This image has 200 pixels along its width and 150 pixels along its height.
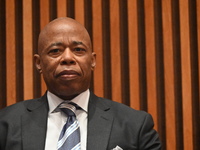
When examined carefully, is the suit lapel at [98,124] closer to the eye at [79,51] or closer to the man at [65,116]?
the man at [65,116]

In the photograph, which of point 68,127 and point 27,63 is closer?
point 68,127

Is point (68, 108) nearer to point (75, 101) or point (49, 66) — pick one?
point (75, 101)

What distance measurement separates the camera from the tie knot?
1526 mm

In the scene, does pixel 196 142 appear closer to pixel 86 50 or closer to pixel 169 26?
pixel 169 26

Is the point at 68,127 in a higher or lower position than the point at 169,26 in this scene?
lower

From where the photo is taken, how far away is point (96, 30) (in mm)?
2223

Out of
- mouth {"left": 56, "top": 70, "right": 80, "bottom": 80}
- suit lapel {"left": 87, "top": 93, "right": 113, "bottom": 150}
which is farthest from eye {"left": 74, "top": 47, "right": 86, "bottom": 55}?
suit lapel {"left": 87, "top": 93, "right": 113, "bottom": 150}

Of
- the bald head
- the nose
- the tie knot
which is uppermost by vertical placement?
the bald head

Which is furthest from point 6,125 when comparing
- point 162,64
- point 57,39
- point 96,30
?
point 162,64

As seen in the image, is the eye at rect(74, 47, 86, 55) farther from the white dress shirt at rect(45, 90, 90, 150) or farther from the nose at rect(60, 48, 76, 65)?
the white dress shirt at rect(45, 90, 90, 150)

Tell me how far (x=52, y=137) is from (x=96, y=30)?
0.94m

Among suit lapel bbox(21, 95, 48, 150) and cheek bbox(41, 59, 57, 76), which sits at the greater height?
cheek bbox(41, 59, 57, 76)

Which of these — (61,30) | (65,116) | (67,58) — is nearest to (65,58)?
(67,58)

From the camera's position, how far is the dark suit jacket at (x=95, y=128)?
1473mm
